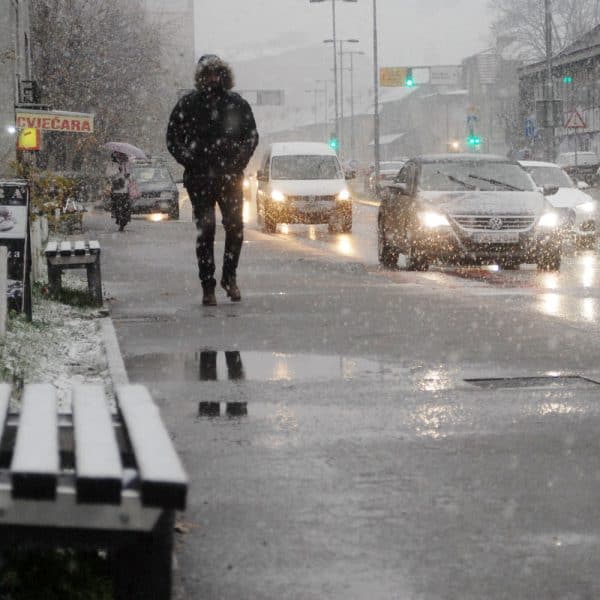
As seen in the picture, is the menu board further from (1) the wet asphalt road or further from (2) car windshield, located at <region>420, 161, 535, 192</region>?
(2) car windshield, located at <region>420, 161, 535, 192</region>

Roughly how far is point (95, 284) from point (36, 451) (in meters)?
10.4

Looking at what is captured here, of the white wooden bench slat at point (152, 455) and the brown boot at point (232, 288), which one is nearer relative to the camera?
the white wooden bench slat at point (152, 455)

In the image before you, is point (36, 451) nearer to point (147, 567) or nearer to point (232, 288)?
point (147, 567)

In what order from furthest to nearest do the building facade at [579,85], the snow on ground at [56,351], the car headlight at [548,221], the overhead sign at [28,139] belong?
the building facade at [579,85] < the overhead sign at [28,139] < the car headlight at [548,221] < the snow on ground at [56,351]

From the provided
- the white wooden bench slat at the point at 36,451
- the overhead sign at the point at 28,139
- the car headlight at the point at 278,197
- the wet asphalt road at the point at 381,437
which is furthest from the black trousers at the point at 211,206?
the car headlight at the point at 278,197

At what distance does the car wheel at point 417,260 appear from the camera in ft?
62.2

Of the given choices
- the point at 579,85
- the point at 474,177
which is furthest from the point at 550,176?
the point at 579,85

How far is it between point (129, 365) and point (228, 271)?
412 cm

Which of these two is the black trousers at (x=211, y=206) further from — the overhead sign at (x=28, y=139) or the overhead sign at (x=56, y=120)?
the overhead sign at (x=28, y=139)

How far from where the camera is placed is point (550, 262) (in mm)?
19047

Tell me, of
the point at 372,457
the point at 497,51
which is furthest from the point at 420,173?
Answer: the point at 497,51

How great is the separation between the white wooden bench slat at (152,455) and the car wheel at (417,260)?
14.6 m

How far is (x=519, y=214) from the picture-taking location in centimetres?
1888

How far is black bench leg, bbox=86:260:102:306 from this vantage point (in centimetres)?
1393
